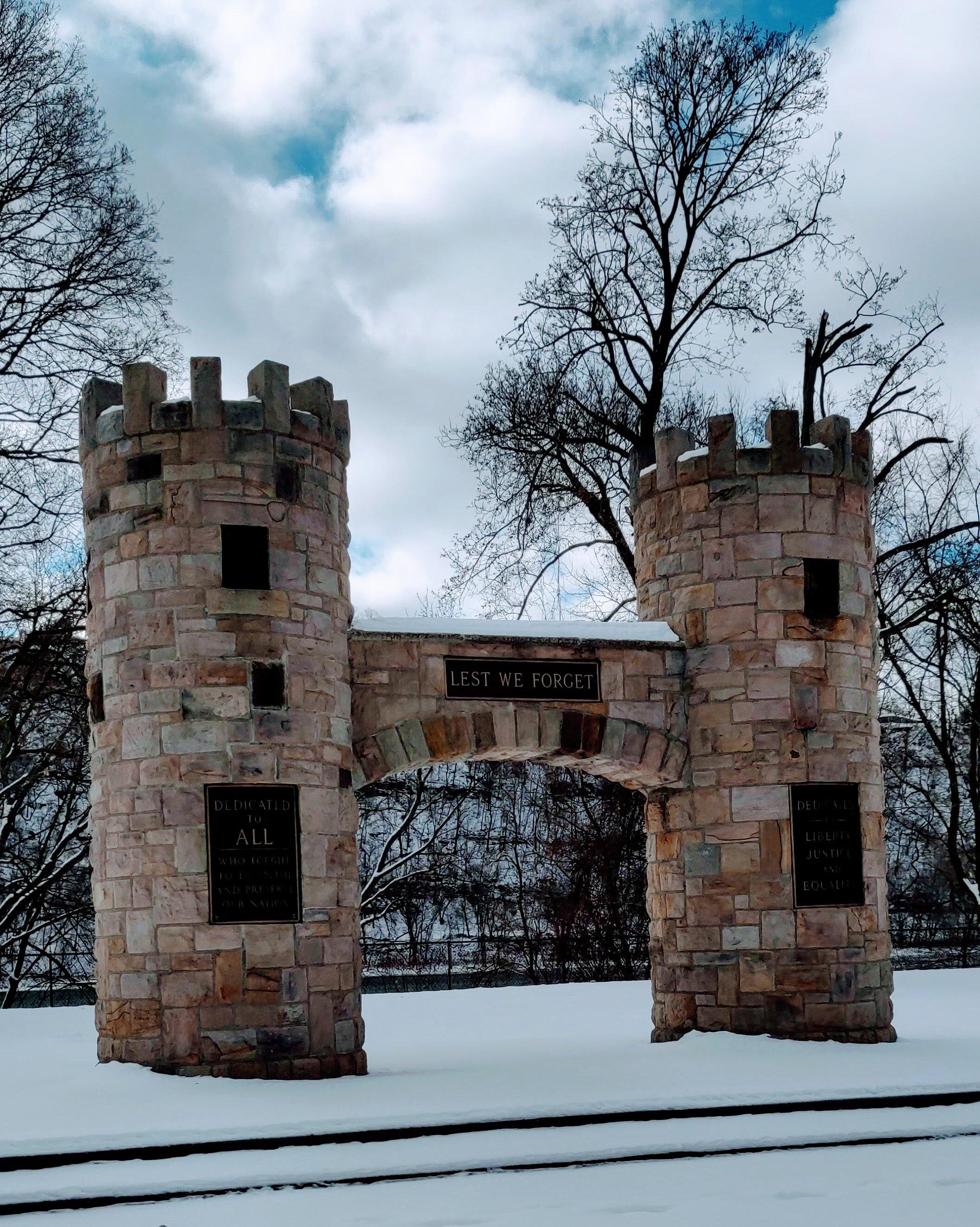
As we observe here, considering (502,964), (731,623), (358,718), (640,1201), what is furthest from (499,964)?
(640,1201)

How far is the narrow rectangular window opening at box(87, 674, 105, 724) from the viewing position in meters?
10.4

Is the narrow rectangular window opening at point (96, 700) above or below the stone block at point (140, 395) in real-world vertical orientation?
below

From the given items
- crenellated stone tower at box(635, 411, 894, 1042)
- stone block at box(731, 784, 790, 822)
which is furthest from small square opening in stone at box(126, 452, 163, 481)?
stone block at box(731, 784, 790, 822)

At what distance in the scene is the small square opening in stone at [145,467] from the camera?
10305 mm

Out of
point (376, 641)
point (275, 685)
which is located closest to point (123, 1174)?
point (275, 685)

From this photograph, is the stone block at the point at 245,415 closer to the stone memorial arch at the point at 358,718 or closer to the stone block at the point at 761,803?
the stone memorial arch at the point at 358,718

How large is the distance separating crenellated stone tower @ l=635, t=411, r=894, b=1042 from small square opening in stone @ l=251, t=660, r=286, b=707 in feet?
11.4

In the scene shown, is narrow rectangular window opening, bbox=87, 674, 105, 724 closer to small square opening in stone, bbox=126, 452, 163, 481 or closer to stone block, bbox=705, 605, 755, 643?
small square opening in stone, bbox=126, 452, 163, 481

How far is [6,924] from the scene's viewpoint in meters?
17.3

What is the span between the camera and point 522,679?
11305 millimetres

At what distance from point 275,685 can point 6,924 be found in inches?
345

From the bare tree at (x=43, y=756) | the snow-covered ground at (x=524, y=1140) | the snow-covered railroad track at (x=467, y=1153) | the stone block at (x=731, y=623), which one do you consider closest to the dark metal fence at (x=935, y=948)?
the stone block at (x=731, y=623)

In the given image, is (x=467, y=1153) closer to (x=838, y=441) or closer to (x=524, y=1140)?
(x=524, y=1140)

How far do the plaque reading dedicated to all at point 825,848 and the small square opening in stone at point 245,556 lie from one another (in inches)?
175
